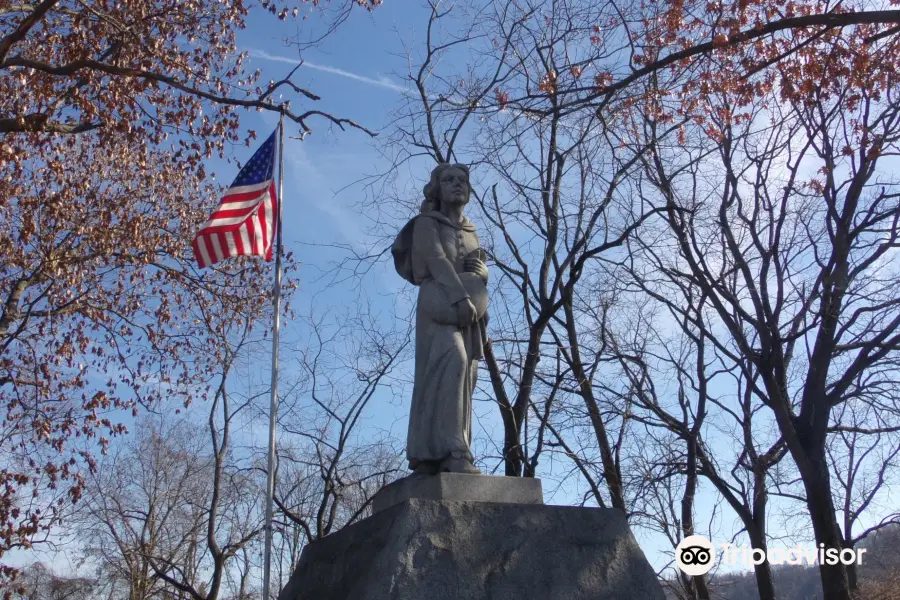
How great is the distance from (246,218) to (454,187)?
13.6ft

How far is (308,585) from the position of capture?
6305 mm

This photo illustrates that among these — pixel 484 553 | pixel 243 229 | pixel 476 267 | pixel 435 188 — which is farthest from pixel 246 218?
pixel 484 553

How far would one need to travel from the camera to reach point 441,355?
20.3 ft

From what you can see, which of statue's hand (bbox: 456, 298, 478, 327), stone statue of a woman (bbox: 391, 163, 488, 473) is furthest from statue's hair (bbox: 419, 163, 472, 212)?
statue's hand (bbox: 456, 298, 478, 327)

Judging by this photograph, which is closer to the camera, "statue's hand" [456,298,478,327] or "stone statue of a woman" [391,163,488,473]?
"stone statue of a woman" [391,163,488,473]

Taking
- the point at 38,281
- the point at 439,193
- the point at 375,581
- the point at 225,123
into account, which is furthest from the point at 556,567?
the point at 38,281

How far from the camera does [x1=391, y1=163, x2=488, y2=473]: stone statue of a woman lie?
6.01 metres

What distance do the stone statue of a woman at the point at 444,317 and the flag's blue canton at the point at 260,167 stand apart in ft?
14.0

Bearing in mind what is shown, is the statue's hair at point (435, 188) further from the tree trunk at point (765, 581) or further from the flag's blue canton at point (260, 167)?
the tree trunk at point (765, 581)

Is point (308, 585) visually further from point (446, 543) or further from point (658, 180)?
point (658, 180)

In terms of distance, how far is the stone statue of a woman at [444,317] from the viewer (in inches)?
237

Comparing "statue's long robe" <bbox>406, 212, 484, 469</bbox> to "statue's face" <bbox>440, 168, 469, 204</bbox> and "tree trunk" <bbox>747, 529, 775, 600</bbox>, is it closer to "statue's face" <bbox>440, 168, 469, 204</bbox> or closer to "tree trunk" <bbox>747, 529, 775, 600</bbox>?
"statue's face" <bbox>440, 168, 469, 204</bbox>

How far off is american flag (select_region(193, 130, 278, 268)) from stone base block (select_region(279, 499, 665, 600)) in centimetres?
495

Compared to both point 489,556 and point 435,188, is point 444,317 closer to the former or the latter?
point 435,188
